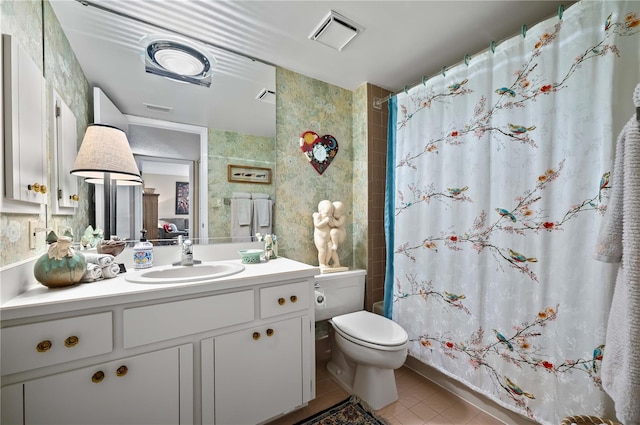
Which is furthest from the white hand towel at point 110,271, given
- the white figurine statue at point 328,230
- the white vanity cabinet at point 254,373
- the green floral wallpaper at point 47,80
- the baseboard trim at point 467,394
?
the baseboard trim at point 467,394

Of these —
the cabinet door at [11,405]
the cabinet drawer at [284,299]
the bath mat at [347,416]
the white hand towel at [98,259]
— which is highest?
the white hand towel at [98,259]

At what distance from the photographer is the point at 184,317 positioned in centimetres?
107

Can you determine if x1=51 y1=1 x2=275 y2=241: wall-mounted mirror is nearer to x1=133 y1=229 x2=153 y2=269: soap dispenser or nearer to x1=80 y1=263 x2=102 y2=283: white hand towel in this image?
x1=133 y1=229 x2=153 y2=269: soap dispenser

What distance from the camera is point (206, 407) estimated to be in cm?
113

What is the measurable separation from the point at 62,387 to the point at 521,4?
2556 mm

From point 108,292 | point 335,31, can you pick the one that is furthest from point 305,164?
point 108,292

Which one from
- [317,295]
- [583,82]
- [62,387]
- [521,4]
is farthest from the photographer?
[317,295]

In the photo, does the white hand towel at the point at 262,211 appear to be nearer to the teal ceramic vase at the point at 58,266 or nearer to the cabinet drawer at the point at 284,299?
the cabinet drawer at the point at 284,299

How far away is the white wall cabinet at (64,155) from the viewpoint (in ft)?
3.72

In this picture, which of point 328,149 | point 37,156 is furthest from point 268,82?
point 37,156

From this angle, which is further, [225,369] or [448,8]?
[448,8]

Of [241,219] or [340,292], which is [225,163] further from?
[340,292]

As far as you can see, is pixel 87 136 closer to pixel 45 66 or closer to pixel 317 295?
pixel 45 66

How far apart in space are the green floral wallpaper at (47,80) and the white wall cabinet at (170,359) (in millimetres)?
298
